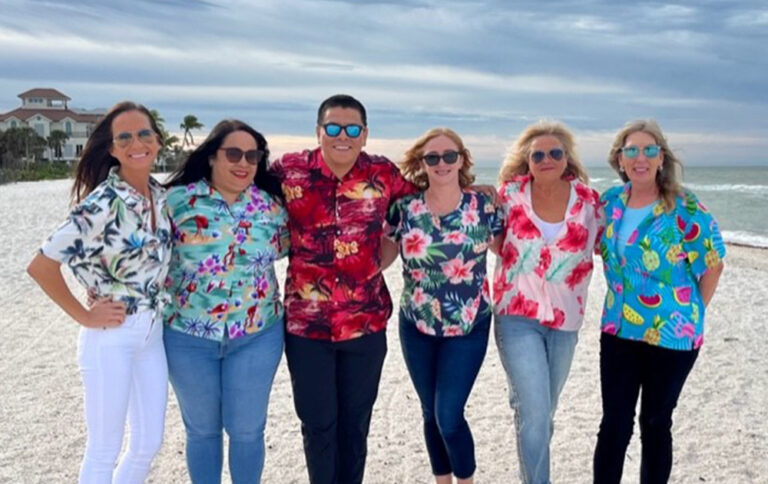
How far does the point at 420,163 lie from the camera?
4.16 meters

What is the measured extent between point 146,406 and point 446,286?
5.72 ft

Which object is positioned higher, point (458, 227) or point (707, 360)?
point (458, 227)

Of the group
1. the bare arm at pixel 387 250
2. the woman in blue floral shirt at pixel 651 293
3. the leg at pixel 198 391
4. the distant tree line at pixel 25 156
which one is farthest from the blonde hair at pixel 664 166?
the distant tree line at pixel 25 156

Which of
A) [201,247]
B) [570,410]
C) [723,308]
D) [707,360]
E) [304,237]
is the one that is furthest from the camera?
[723,308]

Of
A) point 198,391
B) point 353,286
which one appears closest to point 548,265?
point 353,286

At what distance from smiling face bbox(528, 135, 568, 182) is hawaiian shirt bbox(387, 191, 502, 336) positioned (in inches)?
15.4

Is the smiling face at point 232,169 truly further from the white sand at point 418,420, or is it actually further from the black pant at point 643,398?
the white sand at point 418,420

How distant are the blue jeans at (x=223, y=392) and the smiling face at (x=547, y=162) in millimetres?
1777

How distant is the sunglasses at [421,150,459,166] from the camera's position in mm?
3937

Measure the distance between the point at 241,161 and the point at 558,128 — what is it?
6.43 feet

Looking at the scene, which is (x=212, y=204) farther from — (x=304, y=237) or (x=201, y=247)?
(x=304, y=237)

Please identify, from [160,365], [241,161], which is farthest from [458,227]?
[160,365]

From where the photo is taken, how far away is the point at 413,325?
3.99m

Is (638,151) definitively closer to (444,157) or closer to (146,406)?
(444,157)
